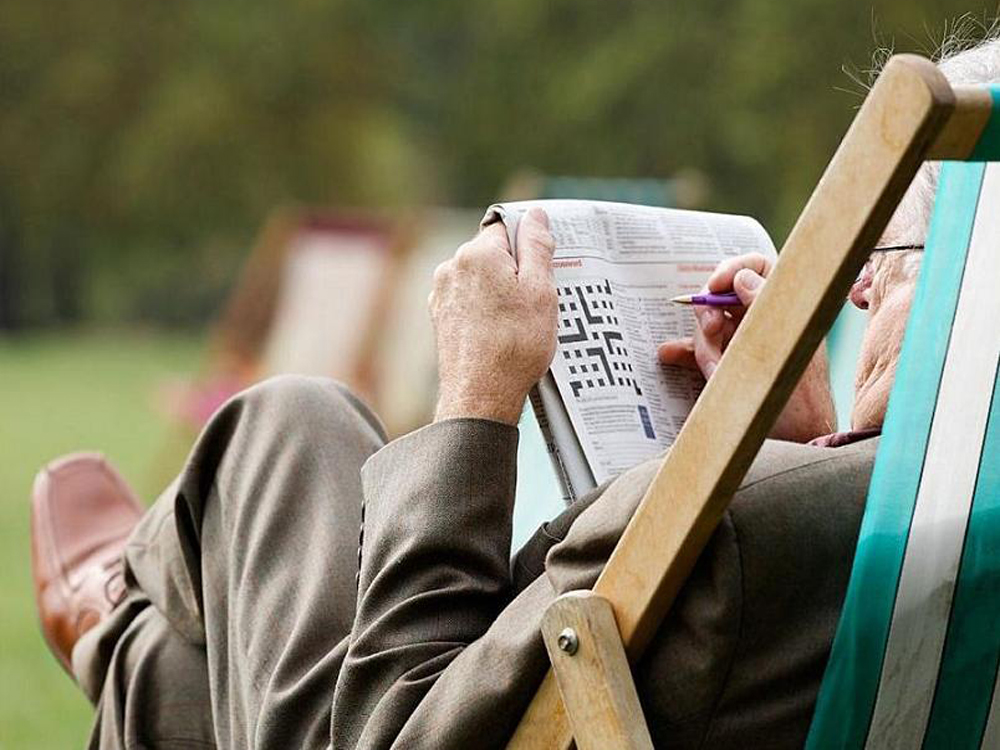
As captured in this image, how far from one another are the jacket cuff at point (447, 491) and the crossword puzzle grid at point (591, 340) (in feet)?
0.63

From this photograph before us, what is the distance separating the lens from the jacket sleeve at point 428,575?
182 centimetres

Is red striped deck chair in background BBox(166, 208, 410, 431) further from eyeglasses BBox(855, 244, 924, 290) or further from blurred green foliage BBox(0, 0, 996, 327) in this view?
blurred green foliage BBox(0, 0, 996, 327)

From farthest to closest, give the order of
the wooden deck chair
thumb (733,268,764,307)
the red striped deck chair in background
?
the red striped deck chair in background
thumb (733,268,764,307)
the wooden deck chair

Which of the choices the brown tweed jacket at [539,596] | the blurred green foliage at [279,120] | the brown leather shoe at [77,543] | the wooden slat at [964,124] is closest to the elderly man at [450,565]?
the brown tweed jacket at [539,596]

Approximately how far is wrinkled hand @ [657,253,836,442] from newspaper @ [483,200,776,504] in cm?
3

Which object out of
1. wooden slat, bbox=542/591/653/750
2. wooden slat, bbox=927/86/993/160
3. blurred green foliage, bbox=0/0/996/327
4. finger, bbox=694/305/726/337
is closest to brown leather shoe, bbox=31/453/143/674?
finger, bbox=694/305/726/337

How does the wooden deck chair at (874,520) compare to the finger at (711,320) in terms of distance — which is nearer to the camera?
the wooden deck chair at (874,520)

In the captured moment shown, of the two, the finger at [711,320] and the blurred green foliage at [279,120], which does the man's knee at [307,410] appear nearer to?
the finger at [711,320]

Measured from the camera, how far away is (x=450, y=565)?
6.10 ft

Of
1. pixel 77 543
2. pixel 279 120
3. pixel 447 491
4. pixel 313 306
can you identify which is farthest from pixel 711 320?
pixel 279 120

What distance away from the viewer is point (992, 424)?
1646 millimetres

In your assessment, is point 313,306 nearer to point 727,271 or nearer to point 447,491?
point 727,271

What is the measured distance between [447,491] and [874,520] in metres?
0.47

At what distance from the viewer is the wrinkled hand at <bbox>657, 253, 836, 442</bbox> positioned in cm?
219
